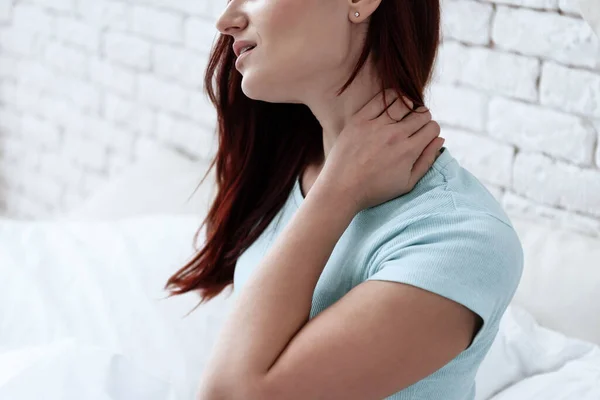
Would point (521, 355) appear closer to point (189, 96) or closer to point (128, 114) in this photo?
point (189, 96)

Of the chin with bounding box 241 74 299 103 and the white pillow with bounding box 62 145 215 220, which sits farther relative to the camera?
the white pillow with bounding box 62 145 215 220

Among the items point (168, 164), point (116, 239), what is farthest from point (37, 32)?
point (116, 239)

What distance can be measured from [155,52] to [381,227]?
4.45ft

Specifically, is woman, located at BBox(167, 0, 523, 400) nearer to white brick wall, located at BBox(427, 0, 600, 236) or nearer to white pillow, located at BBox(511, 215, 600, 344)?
white pillow, located at BBox(511, 215, 600, 344)

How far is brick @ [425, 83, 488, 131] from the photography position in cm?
148

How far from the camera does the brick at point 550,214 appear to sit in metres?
1.38

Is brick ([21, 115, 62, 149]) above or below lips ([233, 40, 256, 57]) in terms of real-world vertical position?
below

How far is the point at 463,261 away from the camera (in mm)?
792

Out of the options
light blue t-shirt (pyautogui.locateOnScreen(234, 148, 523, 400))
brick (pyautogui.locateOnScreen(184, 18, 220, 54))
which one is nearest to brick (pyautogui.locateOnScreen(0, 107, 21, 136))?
brick (pyautogui.locateOnScreen(184, 18, 220, 54))

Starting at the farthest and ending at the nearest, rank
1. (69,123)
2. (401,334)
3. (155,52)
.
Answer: (69,123), (155,52), (401,334)

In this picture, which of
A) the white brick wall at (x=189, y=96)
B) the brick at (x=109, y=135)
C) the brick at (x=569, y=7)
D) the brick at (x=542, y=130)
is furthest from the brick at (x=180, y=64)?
the brick at (x=569, y=7)

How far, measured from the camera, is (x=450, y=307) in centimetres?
78

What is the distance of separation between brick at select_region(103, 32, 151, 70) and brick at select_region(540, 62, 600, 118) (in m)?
1.12

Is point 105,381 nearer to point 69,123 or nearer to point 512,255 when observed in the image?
point 512,255
